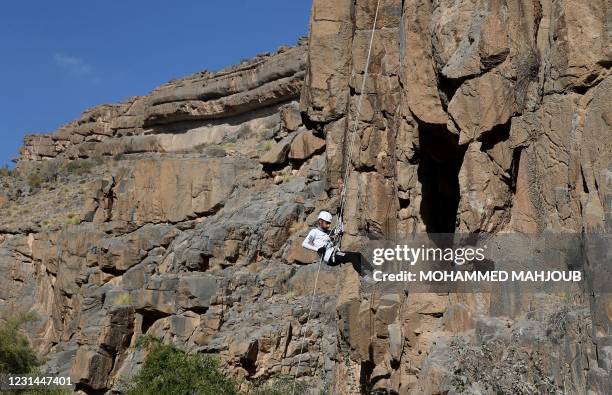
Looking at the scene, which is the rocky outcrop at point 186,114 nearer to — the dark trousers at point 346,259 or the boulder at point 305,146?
the boulder at point 305,146

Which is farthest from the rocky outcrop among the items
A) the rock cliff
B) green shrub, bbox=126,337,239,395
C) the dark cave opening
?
the dark cave opening

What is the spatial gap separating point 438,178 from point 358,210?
2511mm

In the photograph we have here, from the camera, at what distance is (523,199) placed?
13.3 meters

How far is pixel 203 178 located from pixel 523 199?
21.4 m

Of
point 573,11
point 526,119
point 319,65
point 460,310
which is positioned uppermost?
point 319,65

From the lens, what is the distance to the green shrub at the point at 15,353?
31766mm

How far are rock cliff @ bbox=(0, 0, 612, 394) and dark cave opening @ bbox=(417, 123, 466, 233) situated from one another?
0.05 metres

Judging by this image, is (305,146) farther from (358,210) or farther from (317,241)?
(317,241)

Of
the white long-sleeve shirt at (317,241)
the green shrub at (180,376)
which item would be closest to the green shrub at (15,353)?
the green shrub at (180,376)

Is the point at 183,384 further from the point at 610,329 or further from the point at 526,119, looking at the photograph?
the point at 610,329

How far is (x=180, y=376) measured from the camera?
749 inches

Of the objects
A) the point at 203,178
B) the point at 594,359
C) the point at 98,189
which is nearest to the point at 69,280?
the point at 98,189

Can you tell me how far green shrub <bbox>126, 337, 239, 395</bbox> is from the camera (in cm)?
1881

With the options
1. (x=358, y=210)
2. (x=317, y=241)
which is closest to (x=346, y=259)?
(x=317, y=241)
